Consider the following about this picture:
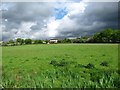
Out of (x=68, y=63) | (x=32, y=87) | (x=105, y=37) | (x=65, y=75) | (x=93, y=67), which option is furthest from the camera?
(x=105, y=37)

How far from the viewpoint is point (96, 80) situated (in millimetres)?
14508

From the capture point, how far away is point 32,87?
45.3 ft

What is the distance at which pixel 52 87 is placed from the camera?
13.7 m

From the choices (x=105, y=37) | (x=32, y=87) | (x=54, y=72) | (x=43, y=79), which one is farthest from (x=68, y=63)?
(x=105, y=37)

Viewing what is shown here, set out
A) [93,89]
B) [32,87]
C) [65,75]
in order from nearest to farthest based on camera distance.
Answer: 1. [93,89]
2. [32,87]
3. [65,75]

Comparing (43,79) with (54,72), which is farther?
(54,72)

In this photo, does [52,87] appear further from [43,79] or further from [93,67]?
[93,67]

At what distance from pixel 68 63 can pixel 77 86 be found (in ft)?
27.5

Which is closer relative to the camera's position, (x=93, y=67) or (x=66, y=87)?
(x=66, y=87)

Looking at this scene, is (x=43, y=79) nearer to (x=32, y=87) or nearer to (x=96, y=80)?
(x=32, y=87)

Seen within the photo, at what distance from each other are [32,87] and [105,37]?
3125 inches

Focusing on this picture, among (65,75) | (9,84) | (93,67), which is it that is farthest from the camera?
(93,67)

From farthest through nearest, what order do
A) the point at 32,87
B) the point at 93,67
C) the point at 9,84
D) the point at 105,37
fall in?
the point at 105,37, the point at 93,67, the point at 9,84, the point at 32,87

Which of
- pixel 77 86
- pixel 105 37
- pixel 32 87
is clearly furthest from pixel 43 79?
pixel 105 37
